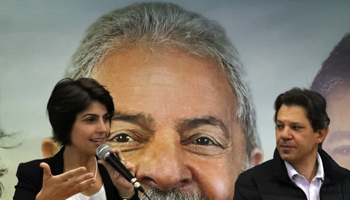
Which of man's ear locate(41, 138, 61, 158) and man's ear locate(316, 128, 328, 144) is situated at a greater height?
man's ear locate(316, 128, 328, 144)

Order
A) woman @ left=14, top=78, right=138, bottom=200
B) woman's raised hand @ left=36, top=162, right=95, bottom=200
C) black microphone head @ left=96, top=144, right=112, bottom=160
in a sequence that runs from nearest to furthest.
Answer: woman's raised hand @ left=36, top=162, right=95, bottom=200, black microphone head @ left=96, top=144, right=112, bottom=160, woman @ left=14, top=78, right=138, bottom=200

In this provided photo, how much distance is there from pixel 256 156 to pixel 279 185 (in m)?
1.32

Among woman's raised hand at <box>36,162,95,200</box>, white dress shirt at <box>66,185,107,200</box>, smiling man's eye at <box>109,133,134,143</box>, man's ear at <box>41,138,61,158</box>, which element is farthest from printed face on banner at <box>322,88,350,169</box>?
woman's raised hand at <box>36,162,95,200</box>

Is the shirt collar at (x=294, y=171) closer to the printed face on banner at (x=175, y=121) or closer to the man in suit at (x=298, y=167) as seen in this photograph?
the man in suit at (x=298, y=167)

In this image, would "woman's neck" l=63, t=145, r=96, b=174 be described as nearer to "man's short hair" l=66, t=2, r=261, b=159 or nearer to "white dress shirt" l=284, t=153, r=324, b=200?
"white dress shirt" l=284, t=153, r=324, b=200

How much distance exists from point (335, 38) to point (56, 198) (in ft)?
9.58

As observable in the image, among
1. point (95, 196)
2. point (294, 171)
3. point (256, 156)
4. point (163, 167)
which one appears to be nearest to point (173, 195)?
point (163, 167)

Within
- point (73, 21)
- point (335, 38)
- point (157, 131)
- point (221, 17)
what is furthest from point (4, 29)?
point (335, 38)

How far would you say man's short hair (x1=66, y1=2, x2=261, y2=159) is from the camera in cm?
364

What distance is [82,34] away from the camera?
3686 mm

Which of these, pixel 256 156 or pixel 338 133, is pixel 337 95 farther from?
pixel 256 156

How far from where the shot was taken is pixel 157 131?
11.7 feet

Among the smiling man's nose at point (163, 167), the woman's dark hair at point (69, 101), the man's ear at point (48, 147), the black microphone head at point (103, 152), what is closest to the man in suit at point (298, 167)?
the black microphone head at point (103, 152)

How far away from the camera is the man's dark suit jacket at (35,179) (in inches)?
84.2
